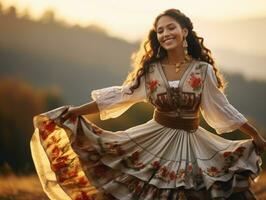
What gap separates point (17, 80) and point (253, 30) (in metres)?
2.00

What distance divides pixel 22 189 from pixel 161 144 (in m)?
1.52

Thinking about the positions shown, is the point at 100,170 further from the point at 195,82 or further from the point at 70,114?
the point at 195,82


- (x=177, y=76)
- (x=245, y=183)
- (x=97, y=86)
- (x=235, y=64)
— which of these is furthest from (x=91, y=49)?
(x=245, y=183)

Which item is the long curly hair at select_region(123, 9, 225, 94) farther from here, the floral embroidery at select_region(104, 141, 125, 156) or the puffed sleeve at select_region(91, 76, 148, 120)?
the floral embroidery at select_region(104, 141, 125, 156)

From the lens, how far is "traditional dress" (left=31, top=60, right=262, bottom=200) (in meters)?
2.54

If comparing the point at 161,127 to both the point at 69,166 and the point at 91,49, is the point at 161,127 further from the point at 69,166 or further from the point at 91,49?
the point at 91,49

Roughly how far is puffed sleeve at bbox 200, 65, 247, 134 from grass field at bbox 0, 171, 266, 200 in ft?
4.41

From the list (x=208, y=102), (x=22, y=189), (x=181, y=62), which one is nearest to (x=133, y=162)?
(x=208, y=102)

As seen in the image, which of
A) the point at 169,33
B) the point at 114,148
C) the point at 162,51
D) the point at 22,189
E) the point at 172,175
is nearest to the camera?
the point at 172,175

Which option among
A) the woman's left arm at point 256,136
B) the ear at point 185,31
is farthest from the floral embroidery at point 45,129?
the woman's left arm at point 256,136

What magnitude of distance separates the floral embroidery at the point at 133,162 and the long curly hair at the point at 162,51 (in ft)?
1.20

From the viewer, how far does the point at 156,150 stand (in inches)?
104

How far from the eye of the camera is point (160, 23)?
Result: 2779 mm

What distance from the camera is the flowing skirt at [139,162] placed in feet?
8.26
